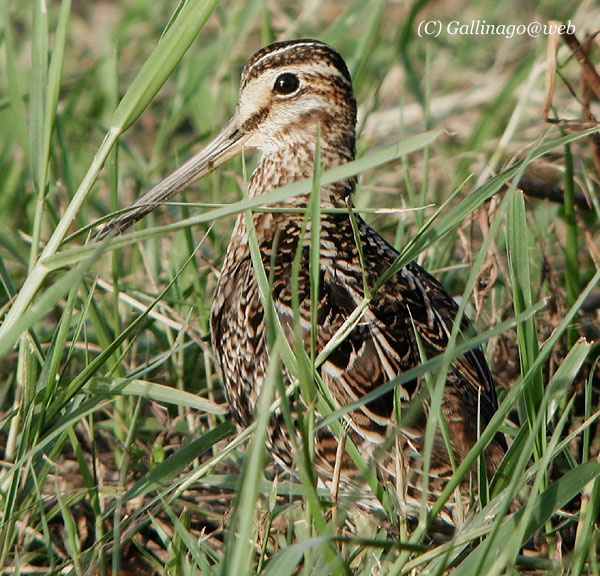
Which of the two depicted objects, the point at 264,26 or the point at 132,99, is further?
the point at 264,26

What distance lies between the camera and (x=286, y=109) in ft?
10.2

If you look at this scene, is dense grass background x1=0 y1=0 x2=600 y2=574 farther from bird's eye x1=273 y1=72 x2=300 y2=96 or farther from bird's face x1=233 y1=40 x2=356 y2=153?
bird's eye x1=273 y1=72 x2=300 y2=96

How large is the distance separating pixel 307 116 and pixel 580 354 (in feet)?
4.50

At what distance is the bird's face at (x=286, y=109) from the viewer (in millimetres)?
3070

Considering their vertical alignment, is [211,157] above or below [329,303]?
above

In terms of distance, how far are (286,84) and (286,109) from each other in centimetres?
8

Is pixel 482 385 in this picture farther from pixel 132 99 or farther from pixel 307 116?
pixel 132 99

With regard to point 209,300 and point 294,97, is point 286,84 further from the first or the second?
point 209,300

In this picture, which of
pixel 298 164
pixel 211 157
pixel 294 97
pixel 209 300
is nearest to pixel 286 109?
pixel 294 97

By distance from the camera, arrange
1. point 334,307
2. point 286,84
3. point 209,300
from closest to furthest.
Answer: point 334,307 → point 286,84 → point 209,300

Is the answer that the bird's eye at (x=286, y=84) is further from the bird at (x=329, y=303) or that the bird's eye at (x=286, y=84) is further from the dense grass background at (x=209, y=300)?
the dense grass background at (x=209, y=300)

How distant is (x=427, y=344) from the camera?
2.64m

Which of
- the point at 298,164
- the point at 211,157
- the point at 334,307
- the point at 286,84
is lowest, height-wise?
the point at 334,307

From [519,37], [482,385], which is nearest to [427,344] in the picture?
[482,385]
